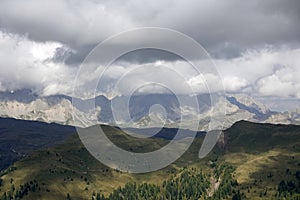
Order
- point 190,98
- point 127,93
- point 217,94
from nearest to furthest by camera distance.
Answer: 1. point 217,94
2. point 190,98
3. point 127,93

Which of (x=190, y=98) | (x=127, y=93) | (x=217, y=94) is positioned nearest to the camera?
(x=217, y=94)

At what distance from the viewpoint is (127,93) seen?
119 m

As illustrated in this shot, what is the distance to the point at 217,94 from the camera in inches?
3698

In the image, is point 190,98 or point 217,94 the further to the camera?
point 190,98

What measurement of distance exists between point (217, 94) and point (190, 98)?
15.6m

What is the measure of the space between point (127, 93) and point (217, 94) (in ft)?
118

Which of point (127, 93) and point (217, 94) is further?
point (127, 93)

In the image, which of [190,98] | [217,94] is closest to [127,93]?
[190,98]

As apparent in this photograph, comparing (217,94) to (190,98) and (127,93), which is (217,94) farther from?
(127,93)

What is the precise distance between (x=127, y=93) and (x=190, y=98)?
22641 mm

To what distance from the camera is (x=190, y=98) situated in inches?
4274
